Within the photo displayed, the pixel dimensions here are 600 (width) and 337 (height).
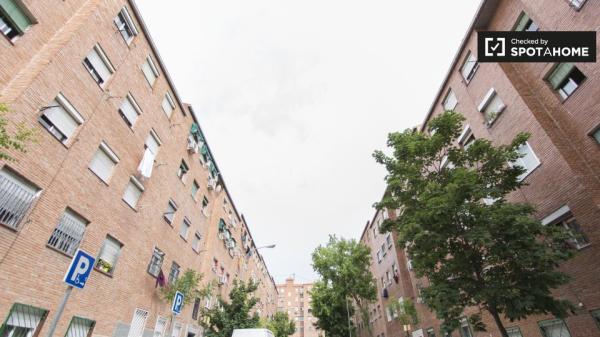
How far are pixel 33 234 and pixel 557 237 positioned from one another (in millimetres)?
15213

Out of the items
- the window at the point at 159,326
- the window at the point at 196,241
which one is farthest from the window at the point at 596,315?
the window at the point at 196,241

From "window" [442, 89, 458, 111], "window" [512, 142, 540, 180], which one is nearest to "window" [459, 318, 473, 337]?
"window" [512, 142, 540, 180]

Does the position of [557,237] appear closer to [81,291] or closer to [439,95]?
[439,95]

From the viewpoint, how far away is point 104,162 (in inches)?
435

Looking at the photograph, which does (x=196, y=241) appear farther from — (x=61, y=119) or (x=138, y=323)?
(x=61, y=119)

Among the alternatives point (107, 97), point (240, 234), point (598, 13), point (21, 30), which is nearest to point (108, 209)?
point (107, 97)

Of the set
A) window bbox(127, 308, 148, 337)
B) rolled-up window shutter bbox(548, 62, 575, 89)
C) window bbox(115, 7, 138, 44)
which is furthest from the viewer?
window bbox(115, 7, 138, 44)

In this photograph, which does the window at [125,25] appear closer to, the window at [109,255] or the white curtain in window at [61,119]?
the white curtain in window at [61,119]

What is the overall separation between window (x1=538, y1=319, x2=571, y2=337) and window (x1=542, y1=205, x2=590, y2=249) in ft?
9.42

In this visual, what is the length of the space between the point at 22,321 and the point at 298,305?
302ft

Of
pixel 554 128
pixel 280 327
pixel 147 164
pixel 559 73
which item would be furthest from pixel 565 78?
pixel 280 327

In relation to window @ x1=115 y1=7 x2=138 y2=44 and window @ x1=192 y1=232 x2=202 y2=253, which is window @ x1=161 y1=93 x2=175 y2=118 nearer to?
window @ x1=115 y1=7 x2=138 y2=44

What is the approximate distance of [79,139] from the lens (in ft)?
31.8

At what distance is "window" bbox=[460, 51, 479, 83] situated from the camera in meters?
15.8
